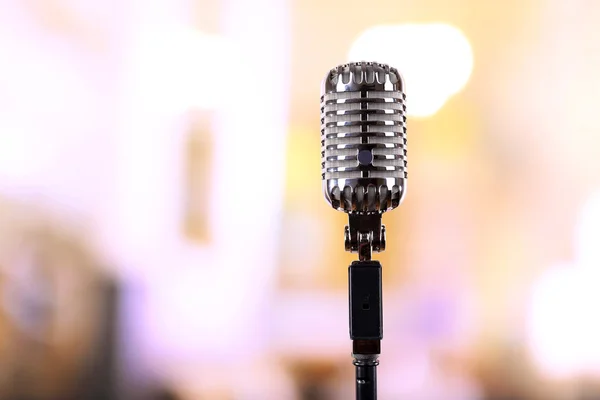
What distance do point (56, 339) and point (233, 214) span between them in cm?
56

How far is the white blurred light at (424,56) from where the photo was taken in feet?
5.49

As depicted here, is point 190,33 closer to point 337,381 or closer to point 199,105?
point 199,105

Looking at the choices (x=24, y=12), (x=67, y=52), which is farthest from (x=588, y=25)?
(x=24, y=12)

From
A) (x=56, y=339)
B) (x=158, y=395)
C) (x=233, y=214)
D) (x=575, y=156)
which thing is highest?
(x=575, y=156)

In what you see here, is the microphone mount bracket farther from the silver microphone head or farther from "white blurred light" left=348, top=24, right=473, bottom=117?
"white blurred light" left=348, top=24, right=473, bottom=117

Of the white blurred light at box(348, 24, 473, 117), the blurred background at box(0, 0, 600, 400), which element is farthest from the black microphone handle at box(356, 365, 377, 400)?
the white blurred light at box(348, 24, 473, 117)

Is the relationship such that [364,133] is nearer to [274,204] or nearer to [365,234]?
[365,234]

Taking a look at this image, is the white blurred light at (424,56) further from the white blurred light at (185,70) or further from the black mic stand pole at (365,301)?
the black mic stand pole at (365,301)

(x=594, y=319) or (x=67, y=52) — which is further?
(x=67, y=52)

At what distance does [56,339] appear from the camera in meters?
1.71

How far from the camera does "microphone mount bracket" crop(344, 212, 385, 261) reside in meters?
0.64

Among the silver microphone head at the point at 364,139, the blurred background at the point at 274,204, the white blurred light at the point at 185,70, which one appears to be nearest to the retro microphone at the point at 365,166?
the silver microphone head at the point at 364,139

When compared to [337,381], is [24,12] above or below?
above

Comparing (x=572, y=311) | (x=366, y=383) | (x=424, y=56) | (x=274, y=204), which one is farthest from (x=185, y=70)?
(x=366, y=383)
